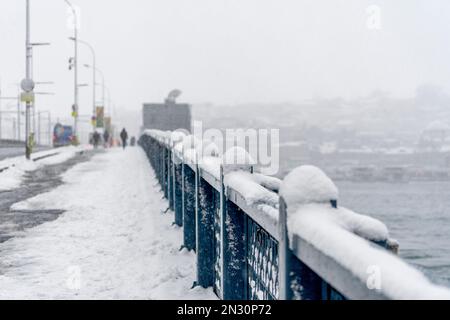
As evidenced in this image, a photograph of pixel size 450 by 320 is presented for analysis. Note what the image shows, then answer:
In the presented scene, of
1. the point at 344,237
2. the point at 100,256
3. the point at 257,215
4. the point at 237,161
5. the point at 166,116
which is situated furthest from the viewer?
the point at 166,116

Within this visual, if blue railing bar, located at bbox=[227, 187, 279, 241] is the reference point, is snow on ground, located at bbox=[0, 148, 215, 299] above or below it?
below

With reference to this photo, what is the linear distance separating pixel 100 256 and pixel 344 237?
21.4 feet

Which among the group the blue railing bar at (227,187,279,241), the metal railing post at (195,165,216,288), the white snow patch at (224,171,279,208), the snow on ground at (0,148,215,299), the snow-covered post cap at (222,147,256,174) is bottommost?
the snow on ground at (0,148,215,299)

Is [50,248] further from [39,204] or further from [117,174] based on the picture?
[117,174]

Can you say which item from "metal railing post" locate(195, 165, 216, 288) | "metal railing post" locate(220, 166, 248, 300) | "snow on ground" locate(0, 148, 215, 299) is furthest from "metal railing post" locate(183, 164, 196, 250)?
"metal railing post" locate(220, 166, 248, 300)

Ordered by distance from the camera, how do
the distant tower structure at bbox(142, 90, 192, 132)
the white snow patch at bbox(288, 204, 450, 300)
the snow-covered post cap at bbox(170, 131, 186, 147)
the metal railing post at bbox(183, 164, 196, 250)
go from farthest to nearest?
the distant tower structure at bbox(142, 90, 192, 132)
the snow-covered post cap at bbox(170, 131, 186, 147)
the metal railing post at bbox(183, 164, 196, 250)
the white snow patch at bbox(288, 204, 450, 300)

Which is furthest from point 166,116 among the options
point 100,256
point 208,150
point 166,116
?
point 208,150

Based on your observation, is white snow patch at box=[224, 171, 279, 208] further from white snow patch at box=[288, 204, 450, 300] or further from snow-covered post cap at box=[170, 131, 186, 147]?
snow-covered post cap at box=[170, 131, 186, 147]

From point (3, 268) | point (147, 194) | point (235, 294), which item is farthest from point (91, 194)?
point (235, 294)

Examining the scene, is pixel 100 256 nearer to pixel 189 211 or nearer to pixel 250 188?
pixel 189 211

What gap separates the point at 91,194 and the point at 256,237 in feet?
38.7

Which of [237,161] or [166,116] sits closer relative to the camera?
[237,161]

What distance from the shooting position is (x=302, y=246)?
2652 millimetres

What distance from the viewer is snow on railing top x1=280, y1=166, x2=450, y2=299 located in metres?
1.79
